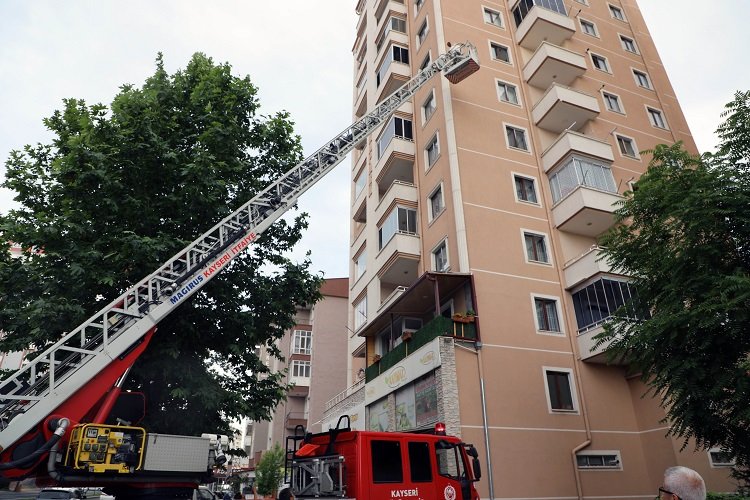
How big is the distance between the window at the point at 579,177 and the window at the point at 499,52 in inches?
331

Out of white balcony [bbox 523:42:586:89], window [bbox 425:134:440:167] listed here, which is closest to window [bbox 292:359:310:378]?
window [bbox 425:134:440:167]

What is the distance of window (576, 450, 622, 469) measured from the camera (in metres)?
17.0

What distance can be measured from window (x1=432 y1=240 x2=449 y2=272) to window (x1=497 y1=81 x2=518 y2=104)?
949 centimetres

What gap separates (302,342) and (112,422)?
3707cm

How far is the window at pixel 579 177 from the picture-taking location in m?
21.8

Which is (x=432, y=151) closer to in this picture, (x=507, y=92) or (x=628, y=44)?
(x=507, y=92)

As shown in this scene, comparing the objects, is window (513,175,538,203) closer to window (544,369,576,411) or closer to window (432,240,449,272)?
window (432,240,449,272)

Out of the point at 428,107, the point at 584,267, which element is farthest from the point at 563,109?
the point at 584,267

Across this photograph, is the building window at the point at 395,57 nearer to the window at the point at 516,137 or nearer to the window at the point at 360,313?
the window at the point at 516,137

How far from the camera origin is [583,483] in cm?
1659

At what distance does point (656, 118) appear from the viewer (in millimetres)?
28781

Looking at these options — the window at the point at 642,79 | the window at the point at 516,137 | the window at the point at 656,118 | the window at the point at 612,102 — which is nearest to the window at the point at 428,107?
the window at the point at 516,137

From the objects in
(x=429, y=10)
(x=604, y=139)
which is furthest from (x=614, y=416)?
(x=429, y=10)

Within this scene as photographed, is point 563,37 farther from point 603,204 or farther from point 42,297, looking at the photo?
point 42,297
